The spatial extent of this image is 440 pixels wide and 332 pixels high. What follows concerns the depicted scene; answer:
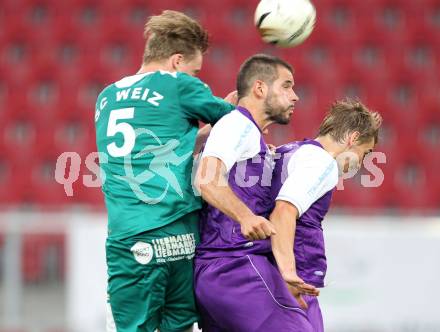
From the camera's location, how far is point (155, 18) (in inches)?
130

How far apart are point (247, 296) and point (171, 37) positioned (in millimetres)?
1021

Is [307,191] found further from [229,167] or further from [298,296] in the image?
[298,296]

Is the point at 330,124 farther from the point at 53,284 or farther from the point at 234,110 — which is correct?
the point at 53,284

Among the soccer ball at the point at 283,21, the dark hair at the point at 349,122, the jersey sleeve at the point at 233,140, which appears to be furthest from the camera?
the soccer ball at the point at 283,21

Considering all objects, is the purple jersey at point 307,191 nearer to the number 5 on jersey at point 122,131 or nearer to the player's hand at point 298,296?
the player's hand at point 298,296

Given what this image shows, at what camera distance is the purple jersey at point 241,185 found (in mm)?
3023

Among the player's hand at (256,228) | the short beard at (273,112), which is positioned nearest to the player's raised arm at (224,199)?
the player's hand at (256,228)

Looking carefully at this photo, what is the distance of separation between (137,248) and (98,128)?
1.71 feet

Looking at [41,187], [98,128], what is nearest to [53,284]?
[41,187]

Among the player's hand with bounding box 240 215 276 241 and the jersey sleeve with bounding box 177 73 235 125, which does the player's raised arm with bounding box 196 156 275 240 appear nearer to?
the player's hand with bounding box 240 215 276 241

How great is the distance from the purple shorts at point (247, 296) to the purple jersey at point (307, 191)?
0.75 ft

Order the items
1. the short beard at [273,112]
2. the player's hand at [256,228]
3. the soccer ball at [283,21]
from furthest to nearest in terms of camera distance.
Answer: the soccer ball at [283,21] < the short beard at [273,112] < the player's hand at [256,228]

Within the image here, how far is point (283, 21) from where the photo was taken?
3494 millimetres

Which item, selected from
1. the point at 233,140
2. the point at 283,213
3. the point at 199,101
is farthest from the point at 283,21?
the point at 283,213
